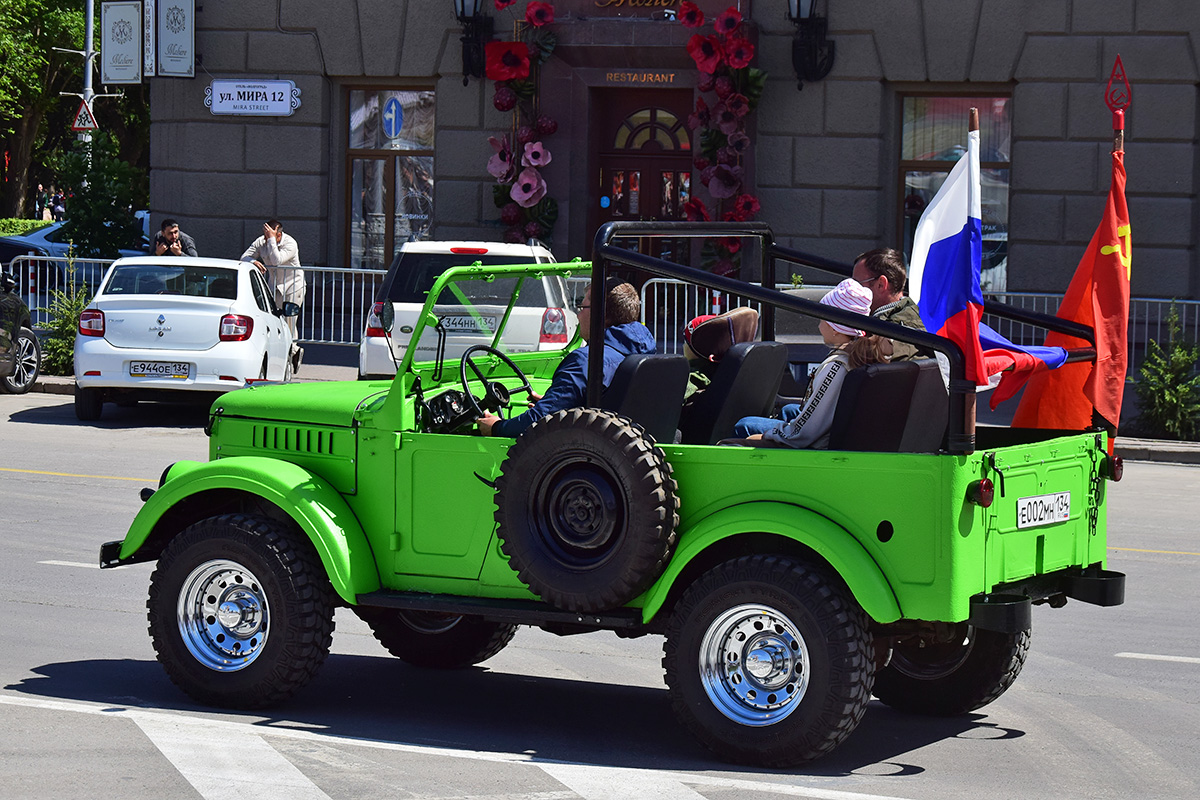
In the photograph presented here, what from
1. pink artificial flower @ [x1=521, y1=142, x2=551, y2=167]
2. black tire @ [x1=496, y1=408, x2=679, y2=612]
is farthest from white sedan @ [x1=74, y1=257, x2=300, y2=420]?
black tire @ [x1=496, y1=408, x2=679, y2=612]

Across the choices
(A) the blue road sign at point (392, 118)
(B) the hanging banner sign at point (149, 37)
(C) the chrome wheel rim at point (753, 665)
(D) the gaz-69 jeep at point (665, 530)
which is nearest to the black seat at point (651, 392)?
(D) the gaz-69 jeep at point (665, 530)

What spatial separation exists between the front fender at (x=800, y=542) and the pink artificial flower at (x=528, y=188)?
17.0 meters

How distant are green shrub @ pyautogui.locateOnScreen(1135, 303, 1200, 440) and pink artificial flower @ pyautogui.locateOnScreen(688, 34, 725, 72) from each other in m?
7.06

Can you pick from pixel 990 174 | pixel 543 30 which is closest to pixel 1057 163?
pixel 990 174

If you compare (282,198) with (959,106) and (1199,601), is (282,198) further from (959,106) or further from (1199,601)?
(1199,601)

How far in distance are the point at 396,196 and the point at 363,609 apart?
59.4ft

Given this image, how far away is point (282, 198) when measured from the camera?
80.2 ft

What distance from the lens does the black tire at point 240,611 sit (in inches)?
259

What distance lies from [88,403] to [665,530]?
1222cm

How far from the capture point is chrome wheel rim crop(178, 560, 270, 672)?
669cm

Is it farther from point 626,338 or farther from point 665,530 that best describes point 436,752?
point 626,338

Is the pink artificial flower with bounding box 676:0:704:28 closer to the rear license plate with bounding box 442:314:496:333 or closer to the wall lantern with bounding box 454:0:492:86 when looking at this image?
the wall lantern with bounding box 454:0:492:86

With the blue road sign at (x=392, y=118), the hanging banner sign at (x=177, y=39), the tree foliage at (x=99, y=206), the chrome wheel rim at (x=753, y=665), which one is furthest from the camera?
the tree foliage at (x=99, y=206)

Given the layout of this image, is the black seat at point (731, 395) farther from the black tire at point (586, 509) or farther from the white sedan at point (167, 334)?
the white sedan at point (167, 334)
